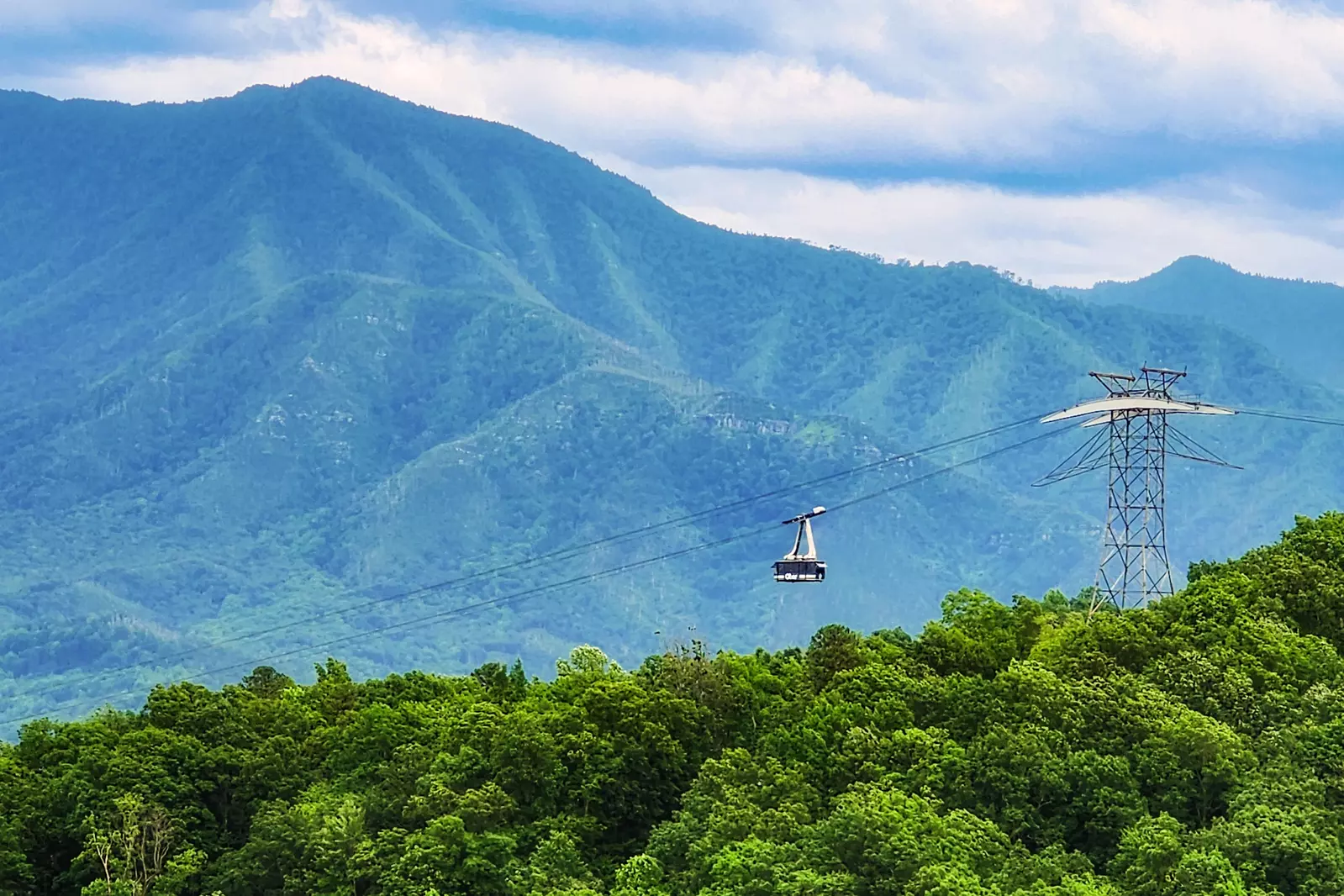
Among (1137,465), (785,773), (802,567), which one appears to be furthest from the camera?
(1137,465)

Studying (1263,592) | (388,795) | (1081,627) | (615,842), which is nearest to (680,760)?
(615,842)


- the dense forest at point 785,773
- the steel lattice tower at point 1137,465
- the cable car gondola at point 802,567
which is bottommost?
the dense forest at point 785,773

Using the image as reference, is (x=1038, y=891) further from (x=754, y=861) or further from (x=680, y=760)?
(x=680, y=760)

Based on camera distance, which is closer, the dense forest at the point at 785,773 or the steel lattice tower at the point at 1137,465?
the dense forest at the point at 785,773

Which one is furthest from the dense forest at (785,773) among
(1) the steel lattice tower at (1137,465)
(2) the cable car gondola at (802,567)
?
(1) the steel lattice tower at (1137,465)

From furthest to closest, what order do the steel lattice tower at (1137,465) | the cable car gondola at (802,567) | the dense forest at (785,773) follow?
1. the steel lattice tower at (1137,465)
2. the cable car gondola at (802,567)
3. the dense forest at (785,773)

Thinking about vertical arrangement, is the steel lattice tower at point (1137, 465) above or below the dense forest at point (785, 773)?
above

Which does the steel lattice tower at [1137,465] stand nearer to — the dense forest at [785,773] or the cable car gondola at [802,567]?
the dense forest at [785,773]

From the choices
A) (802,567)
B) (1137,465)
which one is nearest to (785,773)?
(802,567)

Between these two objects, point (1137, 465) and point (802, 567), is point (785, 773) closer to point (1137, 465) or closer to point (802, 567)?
point (802, 567)
